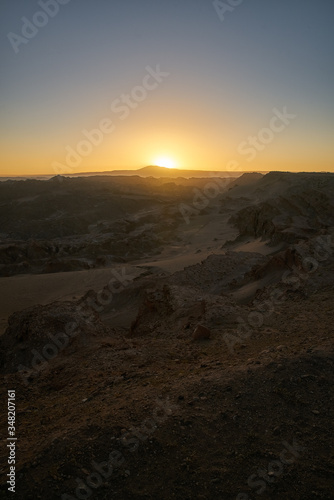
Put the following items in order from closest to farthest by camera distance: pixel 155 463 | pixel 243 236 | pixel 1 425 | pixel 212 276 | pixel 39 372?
1. pixel 155 463
2. pixel 1 425
3. pixel 39 372
4. pixel 212 276
5. pixel 243 236

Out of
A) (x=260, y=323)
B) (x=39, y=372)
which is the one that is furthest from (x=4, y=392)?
(x=260, y=323)

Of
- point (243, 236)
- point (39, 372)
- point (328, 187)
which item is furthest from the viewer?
point (328, 187)

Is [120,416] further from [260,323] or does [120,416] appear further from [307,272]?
[307,272]

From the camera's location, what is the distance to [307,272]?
8.03 meters

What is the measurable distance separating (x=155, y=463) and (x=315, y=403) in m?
1.75

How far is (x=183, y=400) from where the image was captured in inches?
146

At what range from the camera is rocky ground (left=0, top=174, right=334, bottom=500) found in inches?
112

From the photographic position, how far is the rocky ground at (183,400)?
112 inches

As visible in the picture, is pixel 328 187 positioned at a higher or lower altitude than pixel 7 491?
higher

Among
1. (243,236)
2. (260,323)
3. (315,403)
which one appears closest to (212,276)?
(260,323)

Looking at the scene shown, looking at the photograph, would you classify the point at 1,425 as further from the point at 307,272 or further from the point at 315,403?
the point at 307,272

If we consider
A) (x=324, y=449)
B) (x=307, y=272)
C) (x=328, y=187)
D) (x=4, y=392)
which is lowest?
(x=4, y=392)

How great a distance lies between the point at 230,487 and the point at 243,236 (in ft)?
73.4

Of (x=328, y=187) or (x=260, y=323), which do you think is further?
(x=328, y=187)
